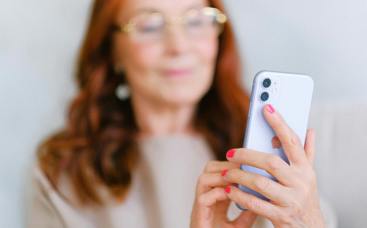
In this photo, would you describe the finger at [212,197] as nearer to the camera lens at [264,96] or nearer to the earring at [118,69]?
the camera lens at [264,96]

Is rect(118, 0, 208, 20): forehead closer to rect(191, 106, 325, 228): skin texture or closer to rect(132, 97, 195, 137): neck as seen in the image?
rect(132, 97, 195, 137): neck

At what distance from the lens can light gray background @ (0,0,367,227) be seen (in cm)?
119

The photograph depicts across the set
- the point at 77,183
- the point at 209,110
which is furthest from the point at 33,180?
the point at 209,110

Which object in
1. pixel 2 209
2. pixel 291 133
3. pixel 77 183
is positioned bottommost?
pixel 2 209

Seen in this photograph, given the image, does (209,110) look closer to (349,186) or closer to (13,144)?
(349,186)

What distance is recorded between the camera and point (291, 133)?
0.73 metres

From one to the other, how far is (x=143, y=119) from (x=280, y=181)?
1.68 ft

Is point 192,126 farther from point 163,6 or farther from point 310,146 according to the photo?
point 310,146

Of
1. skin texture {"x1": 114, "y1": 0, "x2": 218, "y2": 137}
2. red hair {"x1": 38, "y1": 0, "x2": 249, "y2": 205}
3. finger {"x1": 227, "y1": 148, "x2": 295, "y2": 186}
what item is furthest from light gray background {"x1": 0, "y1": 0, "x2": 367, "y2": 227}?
finger {"x1": 227, "y1": 148, "x2": 295, "y2": 186}

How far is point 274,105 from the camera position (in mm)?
771

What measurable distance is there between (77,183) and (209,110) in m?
0.34

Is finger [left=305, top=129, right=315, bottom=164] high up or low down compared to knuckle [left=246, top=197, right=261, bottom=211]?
up

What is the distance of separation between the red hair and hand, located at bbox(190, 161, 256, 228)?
0.96ft

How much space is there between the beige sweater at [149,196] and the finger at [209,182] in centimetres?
25
